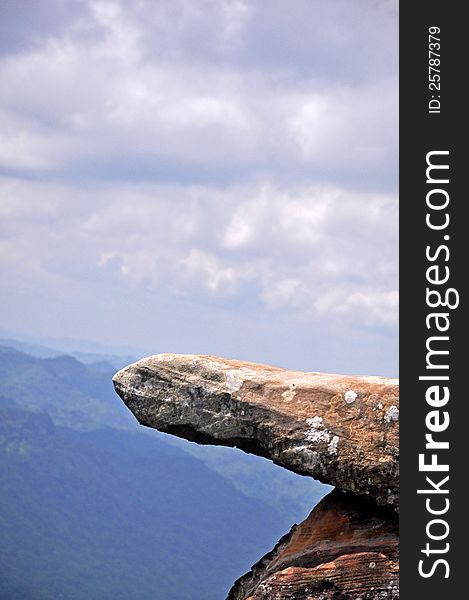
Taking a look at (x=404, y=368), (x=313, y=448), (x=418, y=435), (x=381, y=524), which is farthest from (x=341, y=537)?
(x=404, y=368)

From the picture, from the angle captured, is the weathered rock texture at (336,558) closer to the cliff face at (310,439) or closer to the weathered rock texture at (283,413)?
the cliff face at (310,439)

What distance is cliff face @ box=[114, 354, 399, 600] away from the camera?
709 inches

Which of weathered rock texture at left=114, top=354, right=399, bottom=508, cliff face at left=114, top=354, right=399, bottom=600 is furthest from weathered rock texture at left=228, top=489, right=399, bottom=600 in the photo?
weathered rock texture at left=114, top=354, right=399, bottom=508

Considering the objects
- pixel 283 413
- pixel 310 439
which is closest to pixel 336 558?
pixel 310 439

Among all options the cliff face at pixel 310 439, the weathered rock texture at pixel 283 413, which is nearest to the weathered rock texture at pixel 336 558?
the cliff face at pixel 310 439

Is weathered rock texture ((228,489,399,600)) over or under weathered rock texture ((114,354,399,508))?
under

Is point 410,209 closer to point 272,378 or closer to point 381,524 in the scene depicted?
point 272,378

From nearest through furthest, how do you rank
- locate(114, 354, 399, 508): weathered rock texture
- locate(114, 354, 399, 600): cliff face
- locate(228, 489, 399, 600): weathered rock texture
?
1. locate(228, 489, 399, 600): weathered rock texture
2. locate(114, 354, 399, 600): cliff face
3. locate(114, 354, 399, 508): weathered rock texture

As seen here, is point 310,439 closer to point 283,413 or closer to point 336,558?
point 283,413

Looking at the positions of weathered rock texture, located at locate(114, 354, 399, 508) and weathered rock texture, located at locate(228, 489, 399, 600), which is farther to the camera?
weathered rock texture, located at locate(114, 354, 399, 508)

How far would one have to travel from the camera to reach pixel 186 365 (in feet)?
67.7

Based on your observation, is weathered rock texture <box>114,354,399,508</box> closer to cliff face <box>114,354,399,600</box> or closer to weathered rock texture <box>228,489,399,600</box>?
cliff face <box>114,354,399,600</box>

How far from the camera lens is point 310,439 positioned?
61.4 ft

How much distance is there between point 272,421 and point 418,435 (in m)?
3.86
